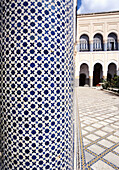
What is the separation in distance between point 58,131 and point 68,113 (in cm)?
11

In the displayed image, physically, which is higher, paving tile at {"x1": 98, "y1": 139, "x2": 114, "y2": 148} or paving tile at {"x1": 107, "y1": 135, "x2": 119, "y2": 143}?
paving tile at {"x1": 98, "y1": 139, "x2": 114, "y2": 148}

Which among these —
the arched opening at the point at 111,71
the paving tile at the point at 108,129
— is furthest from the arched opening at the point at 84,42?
the paving tile at the point at 108,129

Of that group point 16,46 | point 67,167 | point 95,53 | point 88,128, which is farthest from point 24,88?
point 95,53

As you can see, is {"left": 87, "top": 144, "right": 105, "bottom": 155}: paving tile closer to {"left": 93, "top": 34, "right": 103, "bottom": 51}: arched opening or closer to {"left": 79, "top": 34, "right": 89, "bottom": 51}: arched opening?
{"left": 79, "top": 34, "right": 89, "bottom": 51}: arched opening

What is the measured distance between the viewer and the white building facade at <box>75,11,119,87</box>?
1284 cm

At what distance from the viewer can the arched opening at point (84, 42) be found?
542 inches

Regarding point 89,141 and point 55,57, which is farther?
point 89,141

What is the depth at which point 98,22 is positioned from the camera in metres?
12.9

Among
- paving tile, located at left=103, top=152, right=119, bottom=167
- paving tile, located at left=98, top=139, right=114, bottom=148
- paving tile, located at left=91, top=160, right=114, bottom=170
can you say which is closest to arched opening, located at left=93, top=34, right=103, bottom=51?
paving tile, located at left=98, top=139, right=114, bottom=148

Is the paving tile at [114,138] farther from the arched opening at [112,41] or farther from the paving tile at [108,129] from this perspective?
the arched opening at [112,41]

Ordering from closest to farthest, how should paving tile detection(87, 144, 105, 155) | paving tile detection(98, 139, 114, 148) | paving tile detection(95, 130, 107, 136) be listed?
paving tile detection(87, 144, 105, 155)
paving tile detection(98, 139, 114, 148)
paving tile detection(95, 130, 107, 136)

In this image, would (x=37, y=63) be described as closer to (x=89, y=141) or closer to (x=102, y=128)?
(x=89, y=141)

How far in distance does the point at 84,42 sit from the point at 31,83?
1453cm

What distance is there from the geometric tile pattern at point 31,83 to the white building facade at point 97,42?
12.4m
